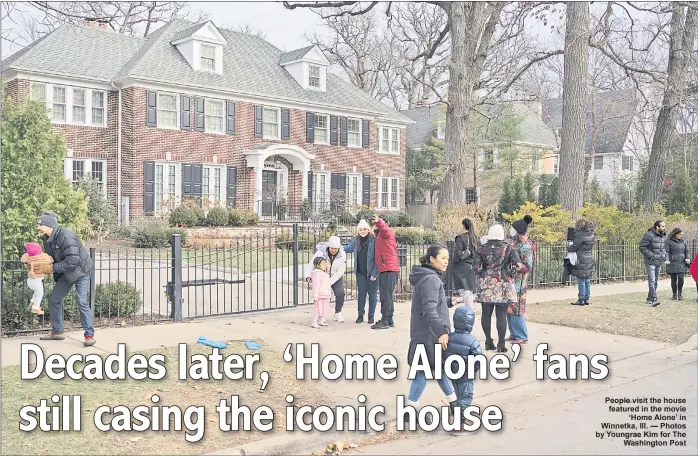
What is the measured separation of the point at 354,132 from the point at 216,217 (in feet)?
39.4

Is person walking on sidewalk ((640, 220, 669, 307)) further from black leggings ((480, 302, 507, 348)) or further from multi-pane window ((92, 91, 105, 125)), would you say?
multi-pane window ((92, 91, 105, 125))

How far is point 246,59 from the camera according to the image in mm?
34312

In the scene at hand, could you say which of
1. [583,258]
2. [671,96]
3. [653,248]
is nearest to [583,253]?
[583,258]

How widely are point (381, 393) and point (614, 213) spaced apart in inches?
566

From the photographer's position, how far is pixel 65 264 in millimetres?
8484

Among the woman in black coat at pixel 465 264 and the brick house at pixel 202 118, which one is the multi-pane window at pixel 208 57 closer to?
the brick house at pixel 202 118

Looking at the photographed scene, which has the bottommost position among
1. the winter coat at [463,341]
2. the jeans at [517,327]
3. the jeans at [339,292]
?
the jeans at [517,327]

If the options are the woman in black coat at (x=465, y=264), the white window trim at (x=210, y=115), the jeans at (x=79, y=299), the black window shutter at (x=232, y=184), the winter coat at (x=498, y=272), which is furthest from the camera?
the black window shutter at (x=232, y=184)

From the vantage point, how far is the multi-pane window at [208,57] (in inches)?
1232

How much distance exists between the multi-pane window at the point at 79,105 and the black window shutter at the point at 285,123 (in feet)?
30.7

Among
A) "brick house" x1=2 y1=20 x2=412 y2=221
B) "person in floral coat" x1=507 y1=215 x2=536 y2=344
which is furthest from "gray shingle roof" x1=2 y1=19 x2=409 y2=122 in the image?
"person in floral coat" x1=507 y1=215 x2=536 y2=344

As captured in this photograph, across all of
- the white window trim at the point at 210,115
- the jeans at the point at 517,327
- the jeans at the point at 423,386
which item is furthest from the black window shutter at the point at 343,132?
the jeans at the point at 423,386

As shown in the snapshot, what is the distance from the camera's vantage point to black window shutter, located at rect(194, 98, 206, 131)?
30406 mm

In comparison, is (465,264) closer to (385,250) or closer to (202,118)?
Result: (385,250)
